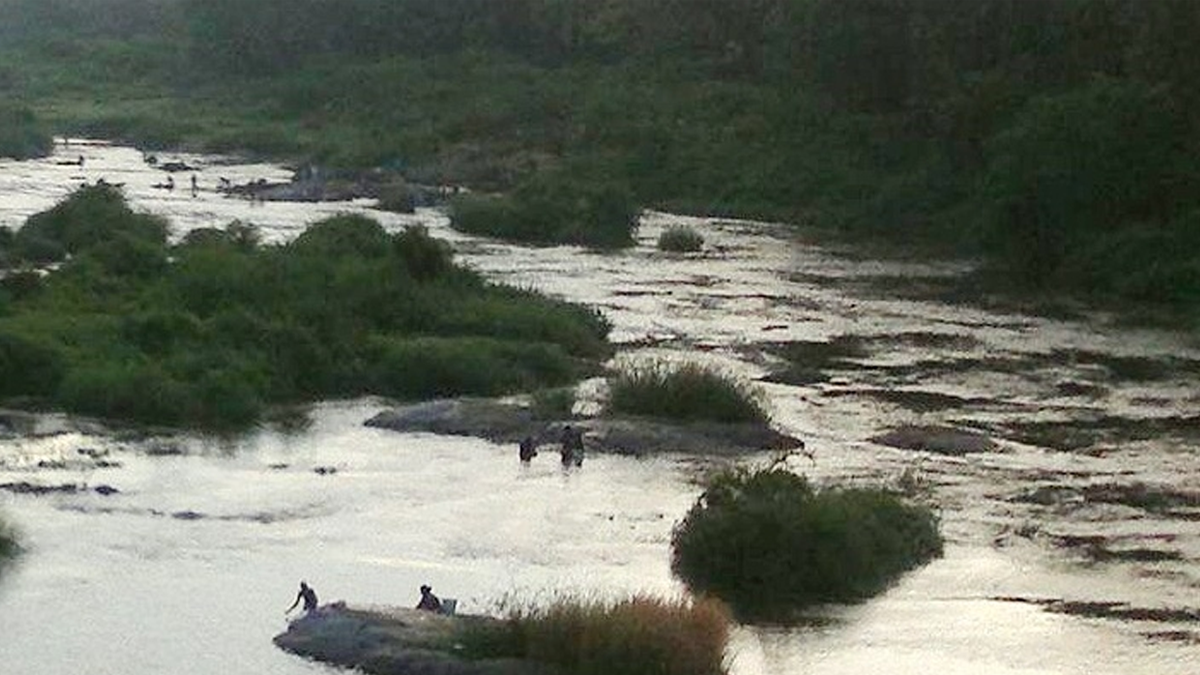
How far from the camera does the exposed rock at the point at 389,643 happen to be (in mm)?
26766

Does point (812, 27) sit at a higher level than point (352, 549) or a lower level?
higher

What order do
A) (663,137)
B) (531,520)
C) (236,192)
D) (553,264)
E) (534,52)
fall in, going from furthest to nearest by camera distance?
(534,52)
(663,137)
(236,192)
(553,264)
(531,520)

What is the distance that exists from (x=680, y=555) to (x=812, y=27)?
55583mm

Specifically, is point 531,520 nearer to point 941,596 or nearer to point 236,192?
point 941,596

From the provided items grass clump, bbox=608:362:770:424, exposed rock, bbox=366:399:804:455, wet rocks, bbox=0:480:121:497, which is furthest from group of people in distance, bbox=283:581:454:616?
grass clump, bbox=608:362:770:424

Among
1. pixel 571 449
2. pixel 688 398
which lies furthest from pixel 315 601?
pixel 688 398

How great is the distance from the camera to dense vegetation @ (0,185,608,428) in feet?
145

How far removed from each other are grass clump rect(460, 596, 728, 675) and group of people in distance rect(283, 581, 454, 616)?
160 cm

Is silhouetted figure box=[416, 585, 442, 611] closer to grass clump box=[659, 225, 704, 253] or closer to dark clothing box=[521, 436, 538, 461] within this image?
dark clothing box=[521, 436, 538, 461]

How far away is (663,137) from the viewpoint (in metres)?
93.9

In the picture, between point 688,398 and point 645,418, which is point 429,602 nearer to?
point 645,418

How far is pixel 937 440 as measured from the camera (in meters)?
42.6

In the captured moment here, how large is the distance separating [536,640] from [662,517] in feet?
32.4

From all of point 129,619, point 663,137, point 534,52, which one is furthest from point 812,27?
point 129,619
